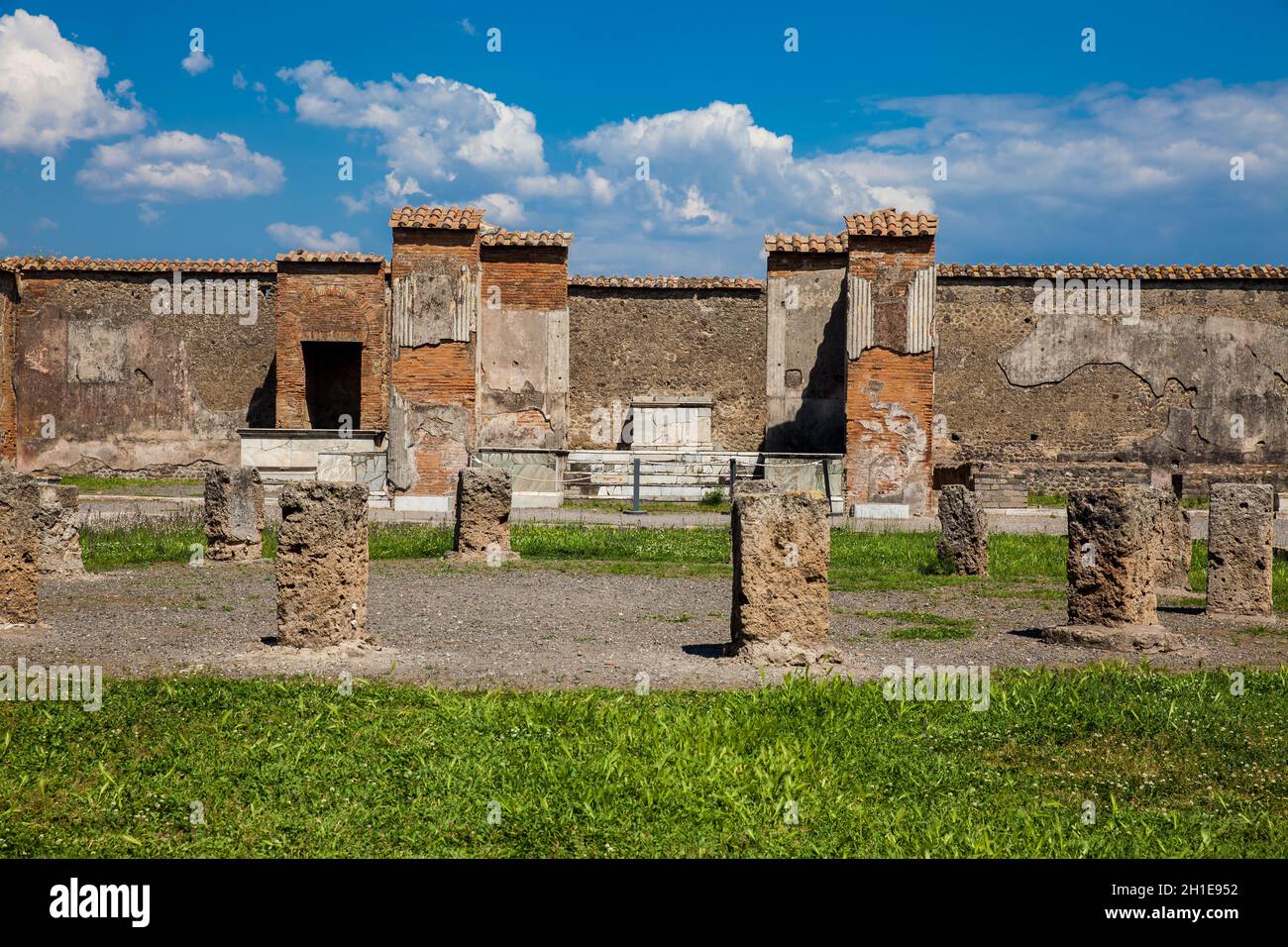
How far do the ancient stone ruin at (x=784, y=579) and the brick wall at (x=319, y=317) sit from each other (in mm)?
14978

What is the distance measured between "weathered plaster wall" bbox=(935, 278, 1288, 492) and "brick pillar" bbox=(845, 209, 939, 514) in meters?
5.52

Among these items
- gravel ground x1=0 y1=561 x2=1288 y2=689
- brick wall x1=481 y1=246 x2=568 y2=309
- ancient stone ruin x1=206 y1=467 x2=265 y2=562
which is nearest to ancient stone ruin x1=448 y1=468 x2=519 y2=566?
gravel ground x1=0 y1=561 x2=1288 y2=689

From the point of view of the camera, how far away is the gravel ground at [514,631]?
252 inches

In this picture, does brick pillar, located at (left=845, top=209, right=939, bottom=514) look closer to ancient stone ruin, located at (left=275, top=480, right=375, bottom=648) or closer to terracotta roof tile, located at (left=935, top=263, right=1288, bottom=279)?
terracotta roof tile, located at (left=935, top=263, right=1288, bottom=279)

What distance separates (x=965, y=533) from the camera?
1091cm

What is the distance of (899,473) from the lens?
1717 centimetres

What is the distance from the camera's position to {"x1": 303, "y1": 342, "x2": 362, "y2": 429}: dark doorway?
74.2ft

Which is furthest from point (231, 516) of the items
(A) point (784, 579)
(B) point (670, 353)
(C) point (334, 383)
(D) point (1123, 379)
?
(D) point (1123, 379)

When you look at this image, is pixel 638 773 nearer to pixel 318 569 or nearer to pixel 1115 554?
pixel 318 569

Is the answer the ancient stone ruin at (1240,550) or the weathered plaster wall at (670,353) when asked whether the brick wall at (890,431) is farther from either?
the ancient stone ruin at (1240,550)

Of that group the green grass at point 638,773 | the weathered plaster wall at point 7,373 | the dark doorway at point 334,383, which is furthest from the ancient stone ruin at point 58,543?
the weathered plaster wall at point 7,373

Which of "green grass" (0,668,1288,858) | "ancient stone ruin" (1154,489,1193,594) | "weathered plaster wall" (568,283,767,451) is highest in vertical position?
"weathered plaster wall" (568,283,767,451)

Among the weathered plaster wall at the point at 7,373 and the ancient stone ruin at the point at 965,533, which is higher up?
the weathered plaster wall at the point at 7,373
